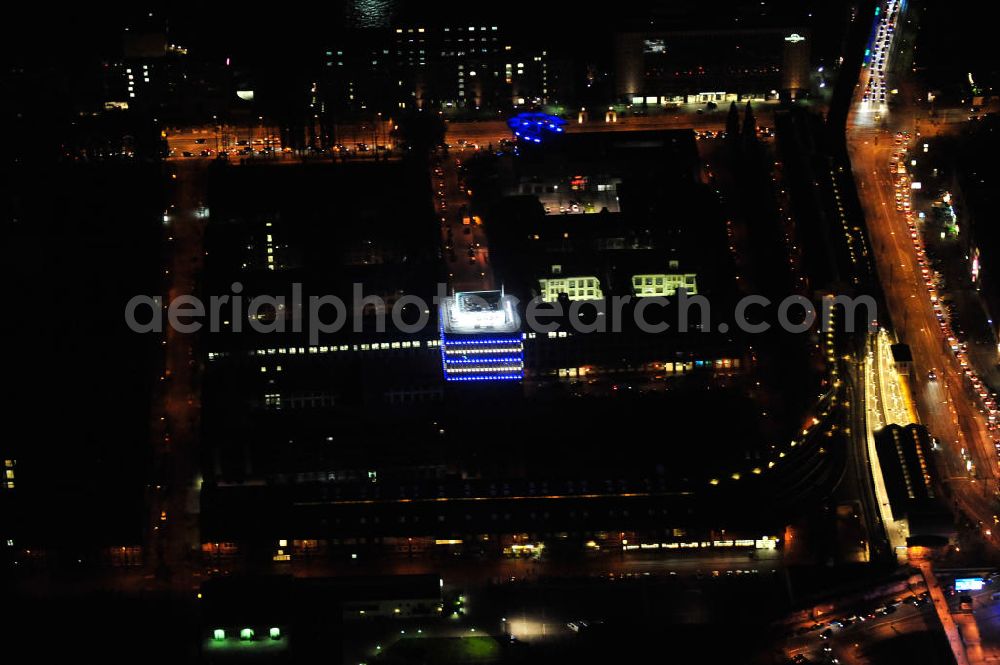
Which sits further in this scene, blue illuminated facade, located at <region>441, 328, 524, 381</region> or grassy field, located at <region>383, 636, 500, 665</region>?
blue illuminated facade, located at <region>441, 328, 524, 381</region>

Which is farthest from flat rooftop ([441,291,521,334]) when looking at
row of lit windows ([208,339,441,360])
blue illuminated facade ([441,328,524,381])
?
row of lit windows ([208,339,441,360])

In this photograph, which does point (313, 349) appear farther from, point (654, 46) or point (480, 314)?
point (654, 46)

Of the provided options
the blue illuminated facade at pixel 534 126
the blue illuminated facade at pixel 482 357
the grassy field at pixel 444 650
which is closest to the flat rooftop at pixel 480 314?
the blue illuminated facade at pixel 482 357

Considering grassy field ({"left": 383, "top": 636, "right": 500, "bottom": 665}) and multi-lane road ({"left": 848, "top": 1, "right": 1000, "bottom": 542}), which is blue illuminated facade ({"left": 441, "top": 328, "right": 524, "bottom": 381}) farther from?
multi-lane road ({"left": 848, "top": 1, "right": 1000, "bottom": 542})

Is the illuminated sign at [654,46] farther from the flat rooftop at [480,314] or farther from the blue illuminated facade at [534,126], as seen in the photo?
the flat rooftop at [480,314]

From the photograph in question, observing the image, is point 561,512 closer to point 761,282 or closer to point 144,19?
point 761,282

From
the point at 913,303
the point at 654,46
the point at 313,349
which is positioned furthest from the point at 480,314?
the point at 654,46
